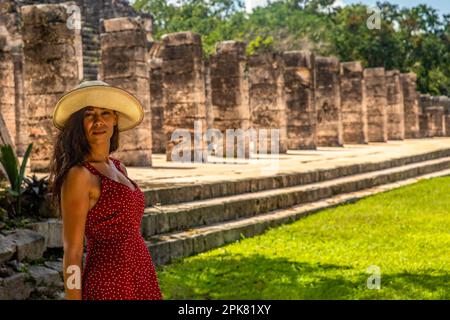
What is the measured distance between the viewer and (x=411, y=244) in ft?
24.3

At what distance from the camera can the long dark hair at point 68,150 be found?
10.3 feet

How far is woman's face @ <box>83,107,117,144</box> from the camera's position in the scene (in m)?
3.31

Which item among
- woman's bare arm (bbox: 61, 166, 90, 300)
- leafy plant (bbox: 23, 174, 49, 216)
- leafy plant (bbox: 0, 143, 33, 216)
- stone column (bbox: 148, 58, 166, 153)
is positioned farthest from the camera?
stone column (bbox: 148, 58, 166, 153)

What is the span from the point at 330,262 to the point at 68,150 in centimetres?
393

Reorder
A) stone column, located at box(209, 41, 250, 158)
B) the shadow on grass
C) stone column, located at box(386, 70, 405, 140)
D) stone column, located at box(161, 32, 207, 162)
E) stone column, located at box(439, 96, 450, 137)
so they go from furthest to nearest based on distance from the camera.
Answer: stone column, located at box(439, 96, 450, 137)
stone column, located at box(386, 70, 405, 140)
stone column, located at box(209, 41, 250, 158)
stone column, located at box(161, 32, 207, 162)
the shadow on grass

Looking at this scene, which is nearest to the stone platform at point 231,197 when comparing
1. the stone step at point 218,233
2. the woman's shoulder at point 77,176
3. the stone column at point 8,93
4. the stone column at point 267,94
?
the stone step at point 218,233

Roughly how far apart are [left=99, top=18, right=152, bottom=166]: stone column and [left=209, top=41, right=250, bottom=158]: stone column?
4040 mm

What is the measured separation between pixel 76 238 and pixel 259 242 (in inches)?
200

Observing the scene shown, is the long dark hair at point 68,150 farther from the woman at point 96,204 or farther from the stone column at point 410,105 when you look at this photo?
the stone column at point 410,105

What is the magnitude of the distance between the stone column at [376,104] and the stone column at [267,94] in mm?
8988

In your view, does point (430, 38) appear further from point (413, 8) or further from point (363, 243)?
point (363, 243)

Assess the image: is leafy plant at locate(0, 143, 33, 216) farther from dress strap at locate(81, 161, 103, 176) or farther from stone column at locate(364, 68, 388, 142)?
stone column at locate(364, 68, 388, 142)

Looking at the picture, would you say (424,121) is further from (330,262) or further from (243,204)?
(330,262)

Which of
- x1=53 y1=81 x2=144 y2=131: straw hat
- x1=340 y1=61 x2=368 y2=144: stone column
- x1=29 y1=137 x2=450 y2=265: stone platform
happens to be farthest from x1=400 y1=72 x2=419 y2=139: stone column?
x1=53 y1=81 x2=144 y2=131: straw hat
